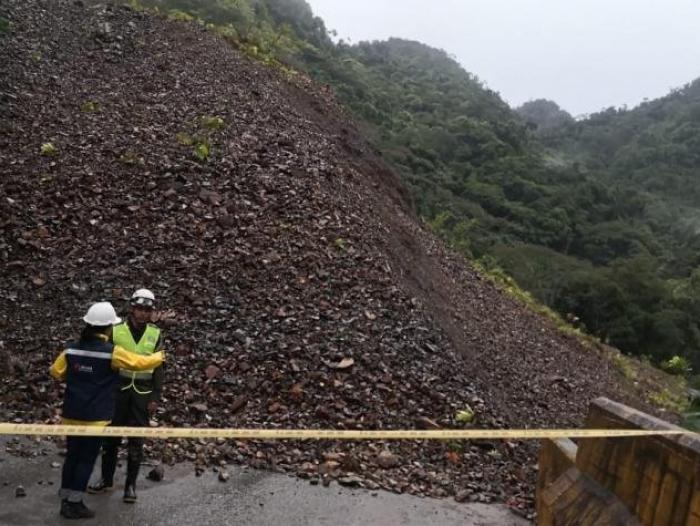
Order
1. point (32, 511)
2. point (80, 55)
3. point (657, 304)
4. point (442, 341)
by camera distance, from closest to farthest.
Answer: point (32, 511) → point (442, 341) → point (80, 55) → point (657, 304)

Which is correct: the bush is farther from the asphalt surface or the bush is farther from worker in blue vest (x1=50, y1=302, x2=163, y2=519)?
worker in blue vest (x1=50, y1=302, x2=163, y2=519)

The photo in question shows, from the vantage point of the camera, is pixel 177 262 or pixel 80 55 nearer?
pixel 177 262

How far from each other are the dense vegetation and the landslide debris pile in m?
5.26

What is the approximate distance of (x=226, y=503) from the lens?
5.01 m

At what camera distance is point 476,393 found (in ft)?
23.9

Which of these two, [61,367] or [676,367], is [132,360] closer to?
[61,367]

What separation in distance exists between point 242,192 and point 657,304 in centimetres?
2218

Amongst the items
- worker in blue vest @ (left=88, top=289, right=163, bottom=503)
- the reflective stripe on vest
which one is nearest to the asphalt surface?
worker in blue vest @ (left=88, top=289, right=163, bottom=503)

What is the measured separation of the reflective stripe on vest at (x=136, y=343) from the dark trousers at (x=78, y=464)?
A: 44 centimetres

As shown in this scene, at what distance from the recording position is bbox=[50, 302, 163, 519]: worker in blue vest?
14.0ft

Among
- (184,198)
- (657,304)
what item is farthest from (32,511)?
(657,304)

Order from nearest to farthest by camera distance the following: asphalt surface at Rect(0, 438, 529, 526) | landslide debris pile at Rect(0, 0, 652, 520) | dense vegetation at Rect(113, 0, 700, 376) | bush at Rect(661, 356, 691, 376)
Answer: asphalt surface at Rect(0, 438, 529, 526) → landslide debris pile at Rect(0, 0, 652, 520) → bush at Rect(661, 356, 691, 376) → dense vegetation at Rect(113, 0, 700, 376)

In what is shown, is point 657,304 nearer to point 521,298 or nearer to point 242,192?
point 521,298

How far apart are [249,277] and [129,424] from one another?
365cm
